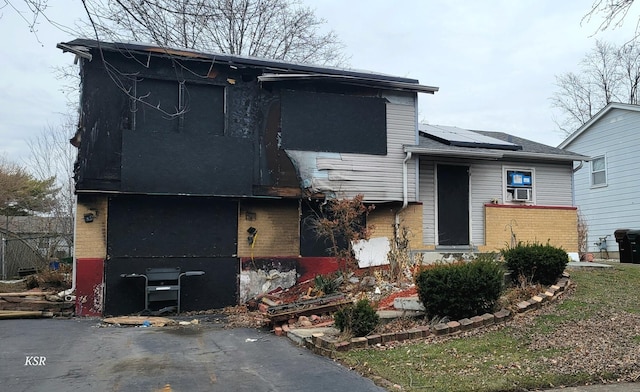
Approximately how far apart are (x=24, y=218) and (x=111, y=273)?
61.2 ft

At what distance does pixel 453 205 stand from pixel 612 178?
34.3 ft

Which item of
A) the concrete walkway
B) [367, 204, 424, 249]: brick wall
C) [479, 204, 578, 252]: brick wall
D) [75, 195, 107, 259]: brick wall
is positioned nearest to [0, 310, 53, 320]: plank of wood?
[75, 195, 107, 259]: brick wall

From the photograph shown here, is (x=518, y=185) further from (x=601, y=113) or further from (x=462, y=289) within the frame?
(x=601, y=113)

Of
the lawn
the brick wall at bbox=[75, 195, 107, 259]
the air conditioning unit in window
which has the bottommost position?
the lawn

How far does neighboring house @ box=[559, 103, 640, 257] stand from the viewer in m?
20.4

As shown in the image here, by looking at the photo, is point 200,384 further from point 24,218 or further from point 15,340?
point 24,218

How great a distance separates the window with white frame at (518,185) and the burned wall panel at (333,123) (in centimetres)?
424

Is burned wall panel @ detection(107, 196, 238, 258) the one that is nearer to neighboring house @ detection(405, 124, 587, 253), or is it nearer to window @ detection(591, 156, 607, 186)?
neighboring house @ detection(405, 124, 587, 253)

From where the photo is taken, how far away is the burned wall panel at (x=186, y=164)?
1155 cm

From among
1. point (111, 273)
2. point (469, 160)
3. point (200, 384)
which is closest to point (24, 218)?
point (111, 273)

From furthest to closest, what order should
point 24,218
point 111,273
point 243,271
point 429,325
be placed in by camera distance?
1. point 24,218
2. point 243,271
3. point 111,273
4. point 429,325

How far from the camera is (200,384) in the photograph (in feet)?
19.7

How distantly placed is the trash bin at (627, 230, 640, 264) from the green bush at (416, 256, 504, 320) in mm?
10074

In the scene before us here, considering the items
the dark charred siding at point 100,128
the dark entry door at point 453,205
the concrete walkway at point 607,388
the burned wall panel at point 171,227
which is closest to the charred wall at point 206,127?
the dark charred siding at point 100,128
